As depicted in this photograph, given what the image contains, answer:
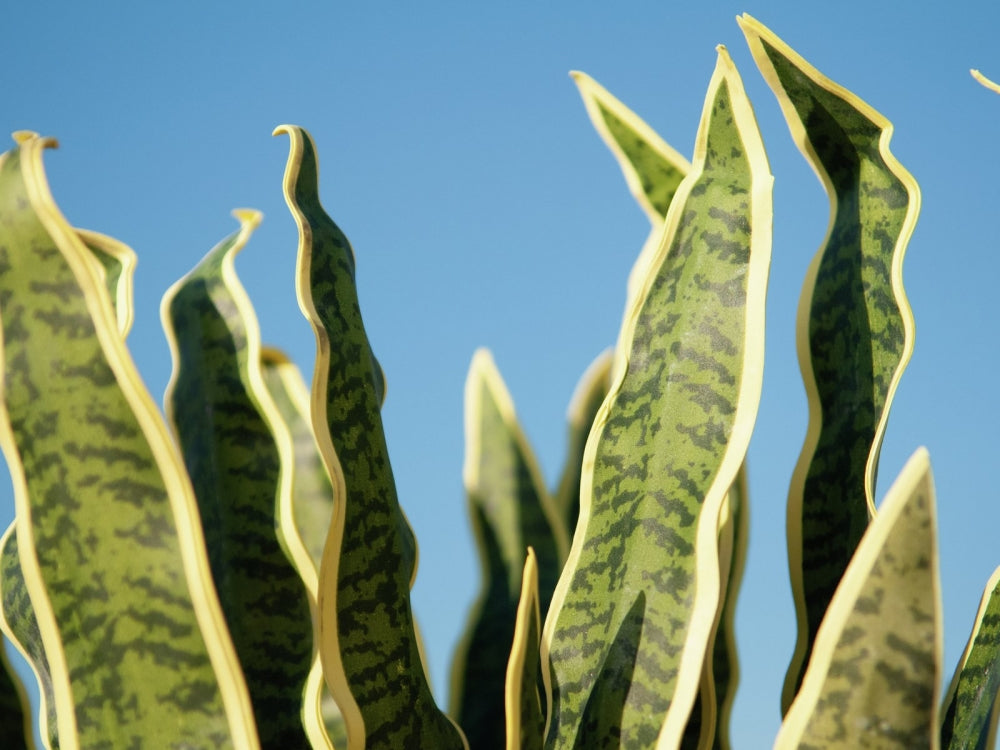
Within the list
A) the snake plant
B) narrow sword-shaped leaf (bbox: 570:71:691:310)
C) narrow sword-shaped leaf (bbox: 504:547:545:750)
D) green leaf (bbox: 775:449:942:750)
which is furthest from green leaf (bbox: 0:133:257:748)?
narrow sword-shaped leaf (bbox: 570:71:691:310)

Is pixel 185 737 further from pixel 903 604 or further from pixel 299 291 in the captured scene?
pixel 903 604

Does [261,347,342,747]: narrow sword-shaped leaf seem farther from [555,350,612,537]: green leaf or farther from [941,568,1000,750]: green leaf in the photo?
[941,568,1000,750]: green leaf

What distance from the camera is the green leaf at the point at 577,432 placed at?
44.3 inches

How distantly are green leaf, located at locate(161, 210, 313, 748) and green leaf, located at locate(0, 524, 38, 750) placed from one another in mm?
148

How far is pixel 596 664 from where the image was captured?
26.9 inches

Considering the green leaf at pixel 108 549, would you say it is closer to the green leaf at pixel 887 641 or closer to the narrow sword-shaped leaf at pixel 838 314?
the green leaf at pixel 887 641

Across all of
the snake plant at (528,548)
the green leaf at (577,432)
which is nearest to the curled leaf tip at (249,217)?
the snake plant at (528,548)

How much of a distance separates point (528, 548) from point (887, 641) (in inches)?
9.8

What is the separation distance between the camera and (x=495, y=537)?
1.09 m

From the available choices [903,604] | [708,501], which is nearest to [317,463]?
[708,501]

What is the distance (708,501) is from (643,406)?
0.09m

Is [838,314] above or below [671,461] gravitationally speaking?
above

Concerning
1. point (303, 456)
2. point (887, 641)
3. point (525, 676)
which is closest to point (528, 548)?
point (525, 676)

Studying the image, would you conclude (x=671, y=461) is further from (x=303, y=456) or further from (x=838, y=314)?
(x=303, y=456)
